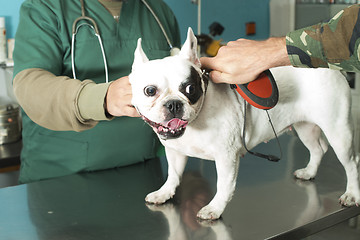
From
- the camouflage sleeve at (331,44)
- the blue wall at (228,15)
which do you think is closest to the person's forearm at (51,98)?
the camouflage sleeve at (331,44)

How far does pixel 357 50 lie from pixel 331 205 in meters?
0.45

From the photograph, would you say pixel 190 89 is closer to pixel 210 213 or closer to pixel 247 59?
pixel 247 59

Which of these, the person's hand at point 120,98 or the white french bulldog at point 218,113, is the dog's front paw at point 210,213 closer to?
the white french bulldog at point 218,113

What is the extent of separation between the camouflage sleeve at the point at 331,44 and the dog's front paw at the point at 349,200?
1.31ft

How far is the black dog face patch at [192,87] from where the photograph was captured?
0.81 meters

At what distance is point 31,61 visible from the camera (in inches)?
42.1

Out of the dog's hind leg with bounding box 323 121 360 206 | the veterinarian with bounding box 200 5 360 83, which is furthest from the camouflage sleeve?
the dog's hind leg with bounding box 323 121 360 206

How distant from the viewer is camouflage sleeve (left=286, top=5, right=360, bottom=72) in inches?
29.2

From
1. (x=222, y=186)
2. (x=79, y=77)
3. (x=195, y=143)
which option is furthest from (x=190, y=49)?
(x=79, y=77)

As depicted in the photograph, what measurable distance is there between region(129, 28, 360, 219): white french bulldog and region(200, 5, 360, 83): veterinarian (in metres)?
0.06

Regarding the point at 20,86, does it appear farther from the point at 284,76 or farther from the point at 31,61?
the point at 284,76

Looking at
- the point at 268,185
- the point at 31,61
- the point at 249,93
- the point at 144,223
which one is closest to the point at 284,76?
the point at 249,93

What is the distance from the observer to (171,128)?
81 centimetres

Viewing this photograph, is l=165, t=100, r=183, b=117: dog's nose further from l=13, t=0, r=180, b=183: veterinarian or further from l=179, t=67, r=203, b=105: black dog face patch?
l=13, t=0, r=180, b=183: veterinarian
